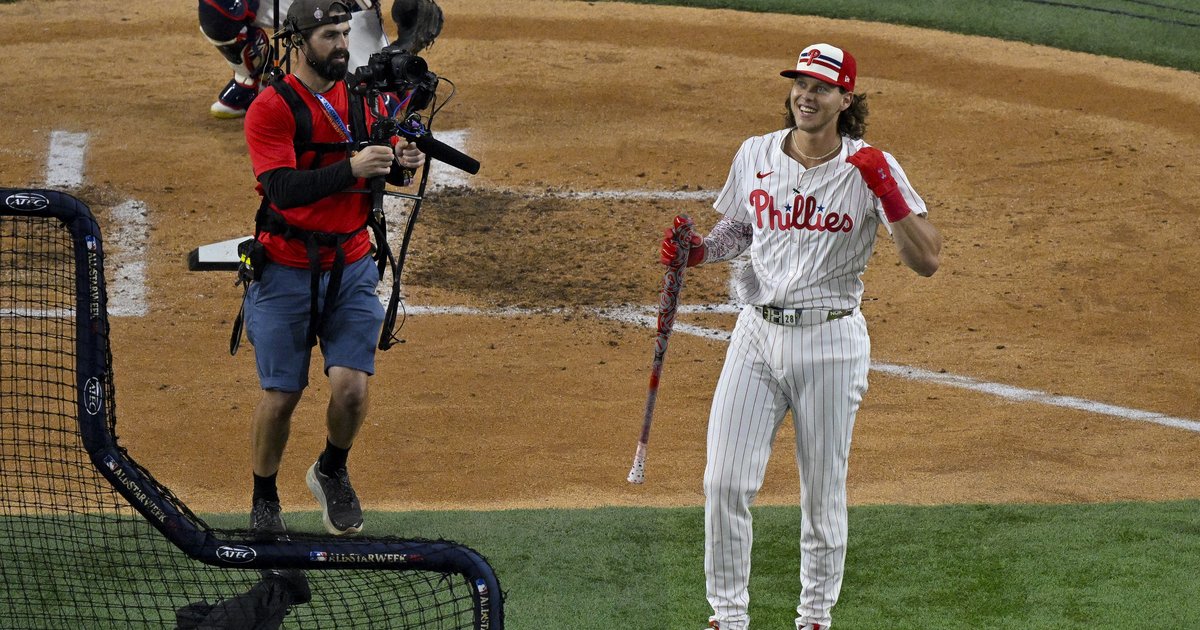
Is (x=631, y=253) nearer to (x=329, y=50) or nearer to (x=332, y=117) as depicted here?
(x=332, y=117)

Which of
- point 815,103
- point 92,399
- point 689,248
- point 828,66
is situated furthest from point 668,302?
point 92,399

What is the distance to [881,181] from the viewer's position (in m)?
4.83

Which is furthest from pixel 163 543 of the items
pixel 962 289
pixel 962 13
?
pixel 962 13

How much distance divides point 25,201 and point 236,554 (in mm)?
1233

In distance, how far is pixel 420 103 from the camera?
5.75 meters

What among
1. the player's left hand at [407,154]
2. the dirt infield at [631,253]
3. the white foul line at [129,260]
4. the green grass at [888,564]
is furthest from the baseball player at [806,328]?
the white foul line at [129,260]

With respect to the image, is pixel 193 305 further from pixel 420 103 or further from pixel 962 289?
pixel 962 289

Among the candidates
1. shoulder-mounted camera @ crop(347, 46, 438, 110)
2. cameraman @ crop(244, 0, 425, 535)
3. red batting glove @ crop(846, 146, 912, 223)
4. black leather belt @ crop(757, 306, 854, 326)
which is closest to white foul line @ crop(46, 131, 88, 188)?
cameraman @ crop(244, 0, 425, 535)

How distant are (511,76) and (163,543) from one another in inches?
272

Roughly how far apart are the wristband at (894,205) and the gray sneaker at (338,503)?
8.23 ft

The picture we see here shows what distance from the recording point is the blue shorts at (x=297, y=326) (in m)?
5.72

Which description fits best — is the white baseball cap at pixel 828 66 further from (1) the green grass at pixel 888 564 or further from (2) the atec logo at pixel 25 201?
(2) the atec logo at pixel 25 201

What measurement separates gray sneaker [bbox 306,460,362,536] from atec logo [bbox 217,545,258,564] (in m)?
2.32

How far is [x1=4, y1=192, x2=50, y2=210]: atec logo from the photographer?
13.7ft
